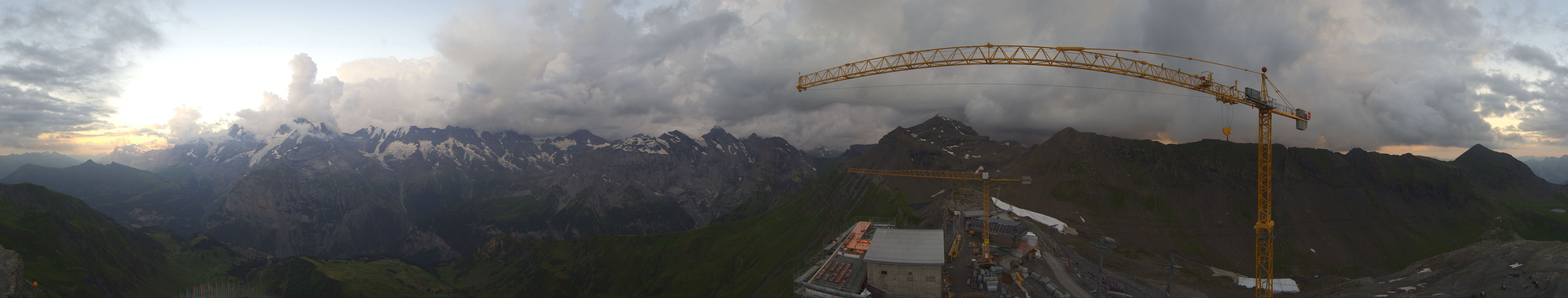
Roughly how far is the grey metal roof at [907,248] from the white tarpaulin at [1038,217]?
91.7 meters

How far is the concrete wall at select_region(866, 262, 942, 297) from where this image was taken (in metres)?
54.6

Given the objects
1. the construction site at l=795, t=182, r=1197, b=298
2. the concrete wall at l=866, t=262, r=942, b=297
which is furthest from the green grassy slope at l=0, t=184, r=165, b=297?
the concrete wall at l=866, t=262, r=942, b=297

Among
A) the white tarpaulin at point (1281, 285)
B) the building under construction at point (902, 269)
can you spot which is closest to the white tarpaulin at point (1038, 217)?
the white tarpaulin at point (1281, 285)

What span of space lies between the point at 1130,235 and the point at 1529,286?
9958cm

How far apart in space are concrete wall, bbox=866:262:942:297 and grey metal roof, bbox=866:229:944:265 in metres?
0.56

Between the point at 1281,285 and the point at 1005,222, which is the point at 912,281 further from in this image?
the point at 1281,285

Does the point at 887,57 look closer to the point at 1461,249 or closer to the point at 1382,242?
the point at 1461,249

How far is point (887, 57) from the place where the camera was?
64.8 meters

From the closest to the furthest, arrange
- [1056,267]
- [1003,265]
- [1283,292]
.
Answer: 1. [1003,265]
2. [1056,267]
3. [1283,292]

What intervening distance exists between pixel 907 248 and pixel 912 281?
4252 mm

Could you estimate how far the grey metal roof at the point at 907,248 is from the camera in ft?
182

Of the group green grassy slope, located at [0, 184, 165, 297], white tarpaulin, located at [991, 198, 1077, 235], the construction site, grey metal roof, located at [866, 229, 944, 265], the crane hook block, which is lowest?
green grassy slope, located at [0, 184, 165, 297]

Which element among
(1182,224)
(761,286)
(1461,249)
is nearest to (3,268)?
(761,286)

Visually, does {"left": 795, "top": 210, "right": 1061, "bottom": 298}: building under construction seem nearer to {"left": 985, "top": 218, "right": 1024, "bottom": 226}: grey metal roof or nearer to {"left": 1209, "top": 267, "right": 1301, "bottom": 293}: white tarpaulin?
{"left": 985, "top": 218, "right": 1024, "bottom": 226}: grey metal roof
